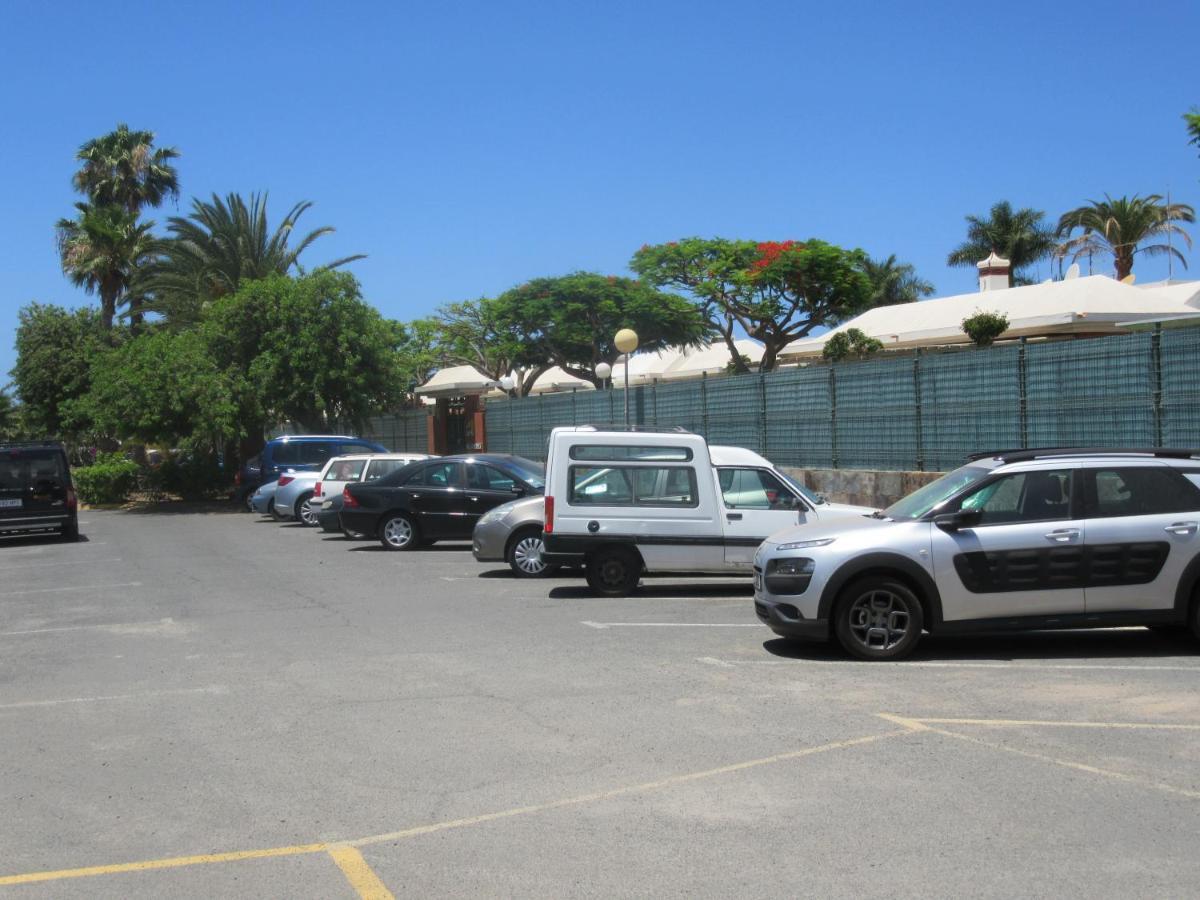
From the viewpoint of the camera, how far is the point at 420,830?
574cm

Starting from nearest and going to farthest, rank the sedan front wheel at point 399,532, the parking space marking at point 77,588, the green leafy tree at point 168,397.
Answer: the parking space marking at point 77,588 < the sedan front wheel at point 399,532 < the green leafy tree at point 168,397

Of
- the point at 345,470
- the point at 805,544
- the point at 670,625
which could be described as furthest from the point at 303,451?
the point at 805,544

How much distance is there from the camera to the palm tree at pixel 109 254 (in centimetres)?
4859

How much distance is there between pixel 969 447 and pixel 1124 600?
980cm

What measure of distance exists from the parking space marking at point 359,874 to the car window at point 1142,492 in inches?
266

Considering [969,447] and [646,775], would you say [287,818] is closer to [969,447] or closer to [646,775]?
[646,775]

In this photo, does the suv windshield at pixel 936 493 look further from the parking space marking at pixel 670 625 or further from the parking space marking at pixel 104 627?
the parking space marking at pixel 104 627

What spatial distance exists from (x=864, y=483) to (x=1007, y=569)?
12.2m

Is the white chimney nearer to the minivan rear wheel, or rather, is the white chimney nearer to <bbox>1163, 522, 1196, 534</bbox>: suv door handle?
the minivan rear wheel

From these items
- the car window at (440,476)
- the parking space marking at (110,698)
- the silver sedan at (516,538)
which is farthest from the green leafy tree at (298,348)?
the parking space marking at (110,698)

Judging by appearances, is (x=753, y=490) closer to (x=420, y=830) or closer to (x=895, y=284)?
(x=420, y=830)

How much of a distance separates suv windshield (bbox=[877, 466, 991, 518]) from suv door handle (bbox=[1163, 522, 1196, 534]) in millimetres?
1417

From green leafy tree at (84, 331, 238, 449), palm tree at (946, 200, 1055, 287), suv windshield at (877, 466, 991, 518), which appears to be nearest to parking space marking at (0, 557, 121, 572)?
green leafy tree at (84, 331, 238, 449)

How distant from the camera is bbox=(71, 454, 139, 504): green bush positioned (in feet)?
132
